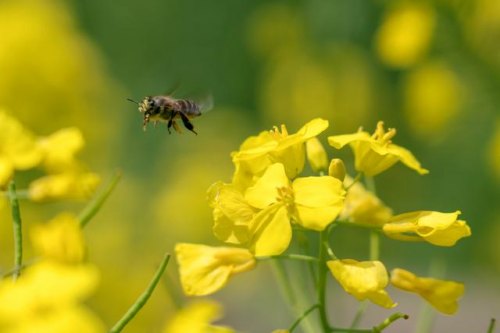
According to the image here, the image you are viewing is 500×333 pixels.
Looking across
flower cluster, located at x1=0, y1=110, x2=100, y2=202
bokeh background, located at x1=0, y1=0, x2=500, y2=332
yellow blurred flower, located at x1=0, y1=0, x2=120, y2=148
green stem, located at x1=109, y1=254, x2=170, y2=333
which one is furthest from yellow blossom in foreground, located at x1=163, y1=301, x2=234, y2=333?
yellow blurred flower, located at x1=0, y1=0, x2=120, y2=148

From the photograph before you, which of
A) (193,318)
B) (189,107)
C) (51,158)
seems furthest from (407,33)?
(193,318)

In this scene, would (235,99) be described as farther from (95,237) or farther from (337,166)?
(337,166)

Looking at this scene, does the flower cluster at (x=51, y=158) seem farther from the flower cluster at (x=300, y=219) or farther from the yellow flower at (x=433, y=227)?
the yellow flower at (x=433, y=227)

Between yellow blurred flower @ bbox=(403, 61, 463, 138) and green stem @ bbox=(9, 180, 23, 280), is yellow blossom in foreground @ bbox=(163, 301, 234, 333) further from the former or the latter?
yellow blurred flower @ bbox=(403, 61, 463, 138)

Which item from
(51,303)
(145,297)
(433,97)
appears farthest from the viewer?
A: (433,97)

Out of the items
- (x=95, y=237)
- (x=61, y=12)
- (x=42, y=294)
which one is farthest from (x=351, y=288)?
(x=61, y=12)

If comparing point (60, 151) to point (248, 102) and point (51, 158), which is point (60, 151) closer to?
point (51, 158)
